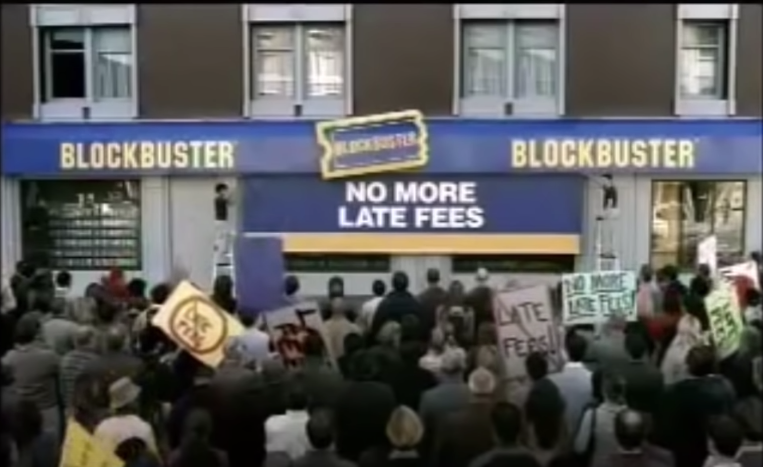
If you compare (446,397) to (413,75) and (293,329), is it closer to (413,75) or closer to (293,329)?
→ (293,329)

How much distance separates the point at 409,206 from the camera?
14984 mm

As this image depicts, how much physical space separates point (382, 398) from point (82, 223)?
8.70 metres

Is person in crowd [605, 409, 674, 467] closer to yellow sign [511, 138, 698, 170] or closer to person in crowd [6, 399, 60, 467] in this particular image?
person in crowd [6, 399, 60, 467]

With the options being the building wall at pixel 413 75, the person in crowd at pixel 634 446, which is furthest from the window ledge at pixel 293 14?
the person in crowd at pixel 634 446

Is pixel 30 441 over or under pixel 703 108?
under

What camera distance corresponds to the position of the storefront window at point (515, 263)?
14531 millimetres

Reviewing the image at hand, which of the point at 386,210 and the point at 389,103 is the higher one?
the point at 389,103

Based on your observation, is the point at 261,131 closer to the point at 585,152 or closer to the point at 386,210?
the point at 386,210

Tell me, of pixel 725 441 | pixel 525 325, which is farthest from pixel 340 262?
pixel 725 441

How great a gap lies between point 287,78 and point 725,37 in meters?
5.40

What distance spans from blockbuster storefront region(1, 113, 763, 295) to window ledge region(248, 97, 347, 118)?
199 millimetres

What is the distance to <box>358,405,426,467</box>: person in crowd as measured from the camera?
4539 mm

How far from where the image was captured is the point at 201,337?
5711mm

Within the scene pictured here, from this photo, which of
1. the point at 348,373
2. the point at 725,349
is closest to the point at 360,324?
the point at 348,373
